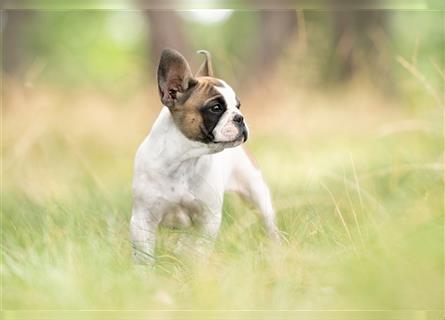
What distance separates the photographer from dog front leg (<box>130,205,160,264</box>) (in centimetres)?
243

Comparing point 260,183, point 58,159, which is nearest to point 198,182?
point 260,183

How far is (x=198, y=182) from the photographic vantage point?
254 cm

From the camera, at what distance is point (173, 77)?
244 centimetres

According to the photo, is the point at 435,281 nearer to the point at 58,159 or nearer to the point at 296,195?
the point at 296,195

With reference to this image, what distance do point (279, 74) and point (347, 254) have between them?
2.60 meters

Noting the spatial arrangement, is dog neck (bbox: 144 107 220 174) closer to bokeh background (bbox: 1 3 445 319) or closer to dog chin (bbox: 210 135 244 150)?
dog chin (bbox: 210 135 244 150)

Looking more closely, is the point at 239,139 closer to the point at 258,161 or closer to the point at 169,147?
the point at 169,147

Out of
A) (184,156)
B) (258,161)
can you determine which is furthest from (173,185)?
(258,161)

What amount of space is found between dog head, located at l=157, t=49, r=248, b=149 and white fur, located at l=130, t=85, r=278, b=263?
0.05 ft

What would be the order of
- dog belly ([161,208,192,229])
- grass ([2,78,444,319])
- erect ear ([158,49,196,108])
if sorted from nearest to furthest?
grass ([2,78,444,319]) < erect ear ([158,49,196,108]) < dog belly ([161,208,192,229])

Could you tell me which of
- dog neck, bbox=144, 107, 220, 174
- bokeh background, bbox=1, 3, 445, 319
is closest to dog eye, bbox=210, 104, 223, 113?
dog neck, bbox=144, 107, 220, 174

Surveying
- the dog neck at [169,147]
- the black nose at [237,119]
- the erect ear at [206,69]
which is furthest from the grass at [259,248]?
the erect ear at [206,69]

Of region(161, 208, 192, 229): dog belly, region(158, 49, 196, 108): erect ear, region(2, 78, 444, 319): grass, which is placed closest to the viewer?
region(2, 78, 444, 319): grass

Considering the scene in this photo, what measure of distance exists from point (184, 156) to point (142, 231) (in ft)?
0.85
